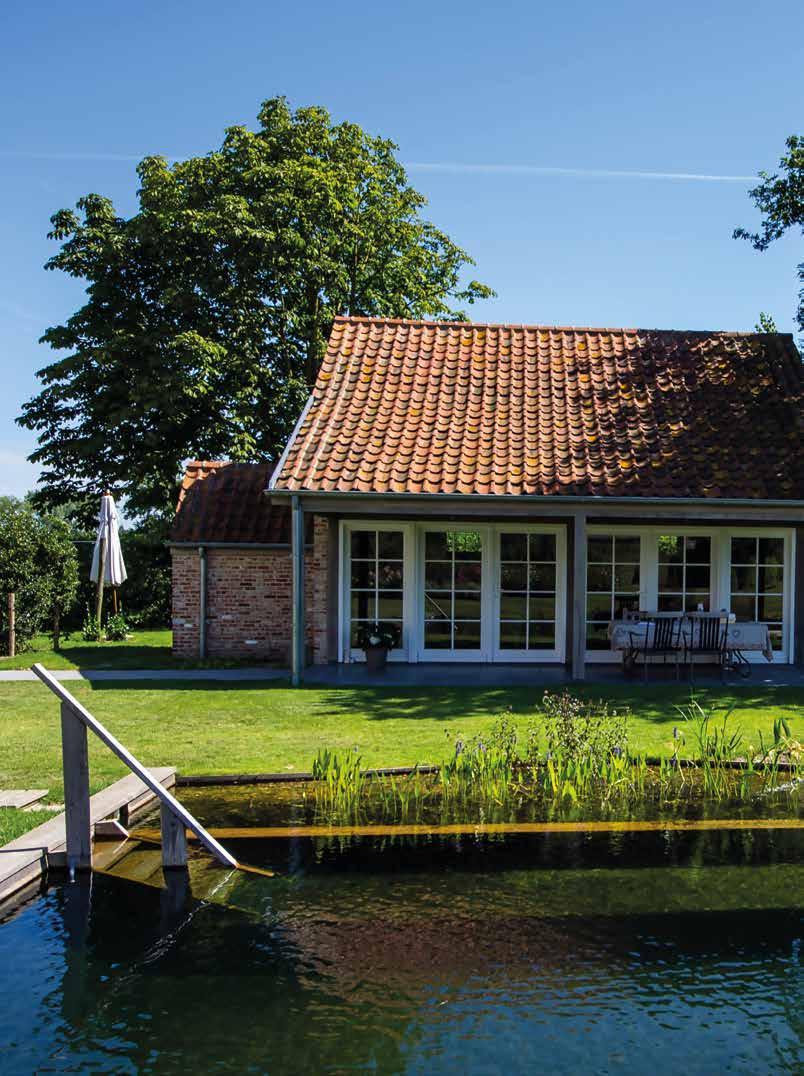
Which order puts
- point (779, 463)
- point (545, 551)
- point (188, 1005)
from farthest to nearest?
point (545, 551)
point (779, 463)
point (188, 1005)

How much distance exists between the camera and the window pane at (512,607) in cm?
1519

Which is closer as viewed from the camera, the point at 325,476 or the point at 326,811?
the point at 326,811

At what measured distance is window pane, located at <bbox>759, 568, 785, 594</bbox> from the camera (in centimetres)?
1517

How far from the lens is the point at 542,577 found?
15.2 meters

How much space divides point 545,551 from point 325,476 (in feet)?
13.0

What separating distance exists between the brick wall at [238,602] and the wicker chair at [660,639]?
5.85 metres

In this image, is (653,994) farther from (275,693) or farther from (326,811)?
(275,693)

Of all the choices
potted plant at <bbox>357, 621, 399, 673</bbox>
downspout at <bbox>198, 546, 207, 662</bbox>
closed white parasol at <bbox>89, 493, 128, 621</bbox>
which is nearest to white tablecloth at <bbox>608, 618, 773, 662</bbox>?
potted plant at <bbox>357, 621, 399, 673</bbox>

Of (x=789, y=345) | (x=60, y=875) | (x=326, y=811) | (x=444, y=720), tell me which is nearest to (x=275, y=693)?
(x=444, y=720)

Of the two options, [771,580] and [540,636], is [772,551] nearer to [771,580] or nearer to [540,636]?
[771,580]

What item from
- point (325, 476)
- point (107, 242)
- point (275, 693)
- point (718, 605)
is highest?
point (107, 242)

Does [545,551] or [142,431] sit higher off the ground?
[142,431]

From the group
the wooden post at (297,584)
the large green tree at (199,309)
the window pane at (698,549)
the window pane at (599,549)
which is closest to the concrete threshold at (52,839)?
the wooden post at (297,584)

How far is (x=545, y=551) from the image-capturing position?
15164mm
